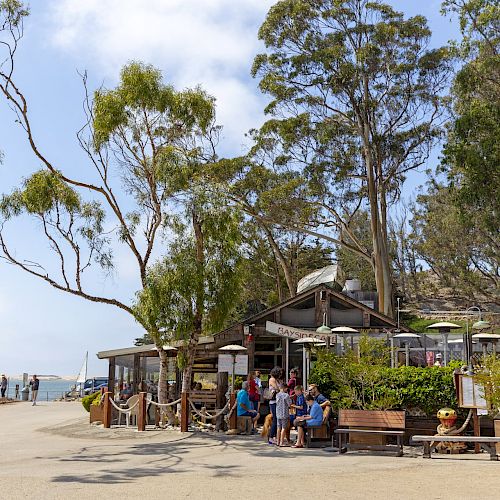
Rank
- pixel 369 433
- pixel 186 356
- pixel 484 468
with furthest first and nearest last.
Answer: pixel 186 356, pixel 369 433, pixel 484 468

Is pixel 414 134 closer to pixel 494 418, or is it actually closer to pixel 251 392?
pixel 251 392

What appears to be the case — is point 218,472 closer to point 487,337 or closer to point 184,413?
point 184,413

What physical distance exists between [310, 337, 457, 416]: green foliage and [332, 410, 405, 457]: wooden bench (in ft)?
2.31

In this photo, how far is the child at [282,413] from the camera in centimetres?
1291

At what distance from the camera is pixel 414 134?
28.2 metres

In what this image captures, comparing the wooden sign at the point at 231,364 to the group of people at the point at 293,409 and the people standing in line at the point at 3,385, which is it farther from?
the people standing in line at the point at 3,385

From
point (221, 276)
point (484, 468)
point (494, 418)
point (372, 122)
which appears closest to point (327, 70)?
point (372, 122)

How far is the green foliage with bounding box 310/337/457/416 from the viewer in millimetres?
13091

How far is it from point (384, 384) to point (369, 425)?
146 centimetres

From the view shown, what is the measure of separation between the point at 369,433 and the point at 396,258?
43.3 meters

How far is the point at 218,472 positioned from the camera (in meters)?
9.87

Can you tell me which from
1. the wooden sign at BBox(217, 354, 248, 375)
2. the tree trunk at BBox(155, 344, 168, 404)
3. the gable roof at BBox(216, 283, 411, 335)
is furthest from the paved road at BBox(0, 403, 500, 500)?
the gable roof at BBox(216, 283, 411, 335)

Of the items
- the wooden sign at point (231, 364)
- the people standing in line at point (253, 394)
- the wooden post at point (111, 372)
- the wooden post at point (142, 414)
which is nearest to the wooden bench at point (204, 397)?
the wooden sign at point (231, 364)

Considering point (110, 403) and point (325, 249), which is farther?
point (325, 249)
